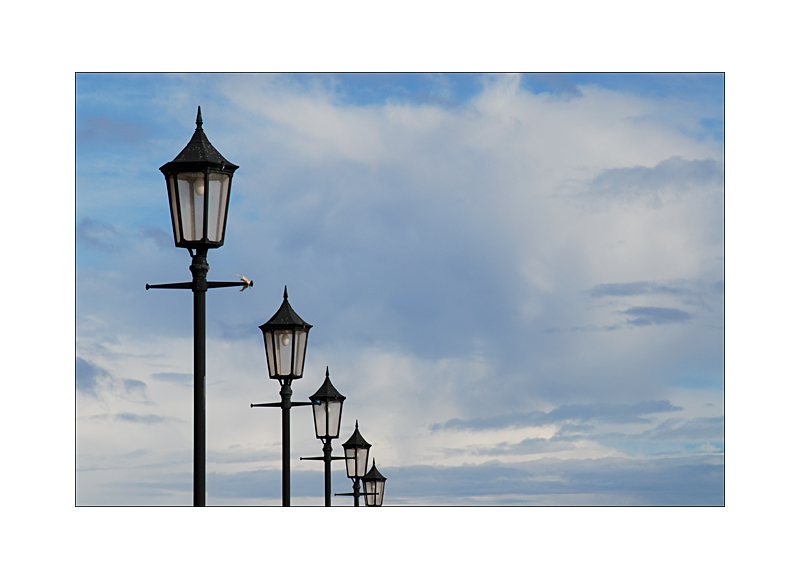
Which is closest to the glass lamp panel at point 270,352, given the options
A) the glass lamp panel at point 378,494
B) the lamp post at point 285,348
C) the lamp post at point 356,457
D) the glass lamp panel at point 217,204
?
the lamp post at point 285,348

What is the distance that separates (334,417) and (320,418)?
26cm

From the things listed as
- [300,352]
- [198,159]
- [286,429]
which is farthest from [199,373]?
[300,352]

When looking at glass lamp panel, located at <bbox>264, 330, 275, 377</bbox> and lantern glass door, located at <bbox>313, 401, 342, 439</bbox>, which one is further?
lantern glass door, located at <bbox>313, 401, 342, 439</bbox>

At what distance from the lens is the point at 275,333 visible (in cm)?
1284

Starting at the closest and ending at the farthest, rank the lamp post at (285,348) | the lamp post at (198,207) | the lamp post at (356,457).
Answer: the lamp post at (198,207) < the lamp post at (285,348) < the lamp post at (356,457)

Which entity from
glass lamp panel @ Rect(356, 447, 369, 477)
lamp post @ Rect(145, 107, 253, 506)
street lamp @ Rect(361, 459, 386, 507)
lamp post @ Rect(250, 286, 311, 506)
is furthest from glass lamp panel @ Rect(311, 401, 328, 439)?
street lamp @ Rect(361, 459, 386, 507)

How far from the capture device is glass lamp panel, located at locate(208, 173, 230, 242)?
784 centimetres

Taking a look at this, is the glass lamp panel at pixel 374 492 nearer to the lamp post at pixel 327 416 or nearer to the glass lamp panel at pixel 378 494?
the glass lamp panel at pixel 378 494

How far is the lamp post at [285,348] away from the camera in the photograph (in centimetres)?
1257

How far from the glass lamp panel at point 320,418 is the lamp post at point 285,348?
3.60 metres

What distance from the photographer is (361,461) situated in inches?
827

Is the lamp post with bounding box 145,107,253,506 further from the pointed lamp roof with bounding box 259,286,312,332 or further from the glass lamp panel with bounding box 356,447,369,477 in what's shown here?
the glass lamp panel with bounding box 356,447,369,477

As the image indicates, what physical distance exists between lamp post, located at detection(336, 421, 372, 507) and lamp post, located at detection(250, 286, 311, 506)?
825 centimetres
